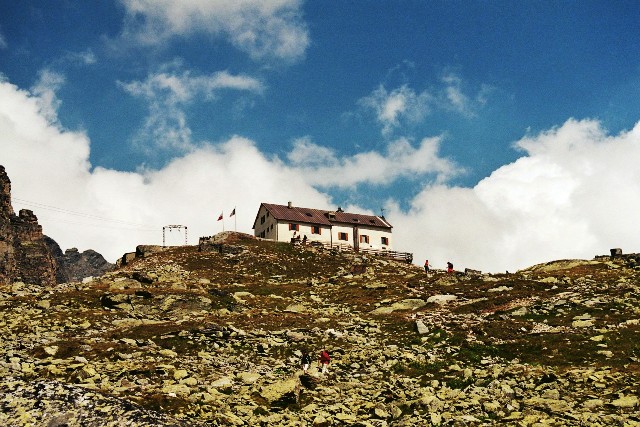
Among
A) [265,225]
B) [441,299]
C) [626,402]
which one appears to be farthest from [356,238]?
[626,402]

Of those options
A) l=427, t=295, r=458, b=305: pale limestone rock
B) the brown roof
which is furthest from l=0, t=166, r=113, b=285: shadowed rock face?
l=427, t=295, r=458, b=305: pale limestone rock

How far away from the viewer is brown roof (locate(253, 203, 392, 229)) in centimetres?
9306

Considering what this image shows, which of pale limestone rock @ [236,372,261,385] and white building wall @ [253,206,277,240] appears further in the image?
white building wall @ [253,206,277,240]

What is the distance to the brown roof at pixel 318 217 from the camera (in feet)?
305

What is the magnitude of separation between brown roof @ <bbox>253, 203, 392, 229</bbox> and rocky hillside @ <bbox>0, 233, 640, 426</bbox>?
42.2 metres

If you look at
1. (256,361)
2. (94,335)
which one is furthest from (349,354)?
(94,335)

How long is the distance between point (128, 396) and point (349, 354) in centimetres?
1278

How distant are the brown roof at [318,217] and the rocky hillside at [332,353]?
42.2m

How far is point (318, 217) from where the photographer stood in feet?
319

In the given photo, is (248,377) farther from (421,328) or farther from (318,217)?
(318,217)

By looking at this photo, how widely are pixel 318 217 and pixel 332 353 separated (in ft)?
224

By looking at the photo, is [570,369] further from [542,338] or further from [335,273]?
[335,273]

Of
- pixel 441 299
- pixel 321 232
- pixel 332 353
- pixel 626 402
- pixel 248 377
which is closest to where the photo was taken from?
pixel 626 402

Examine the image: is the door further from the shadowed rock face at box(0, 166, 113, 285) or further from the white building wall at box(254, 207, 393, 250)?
the shadowed rock face at box(0, 166, 113, 285)
